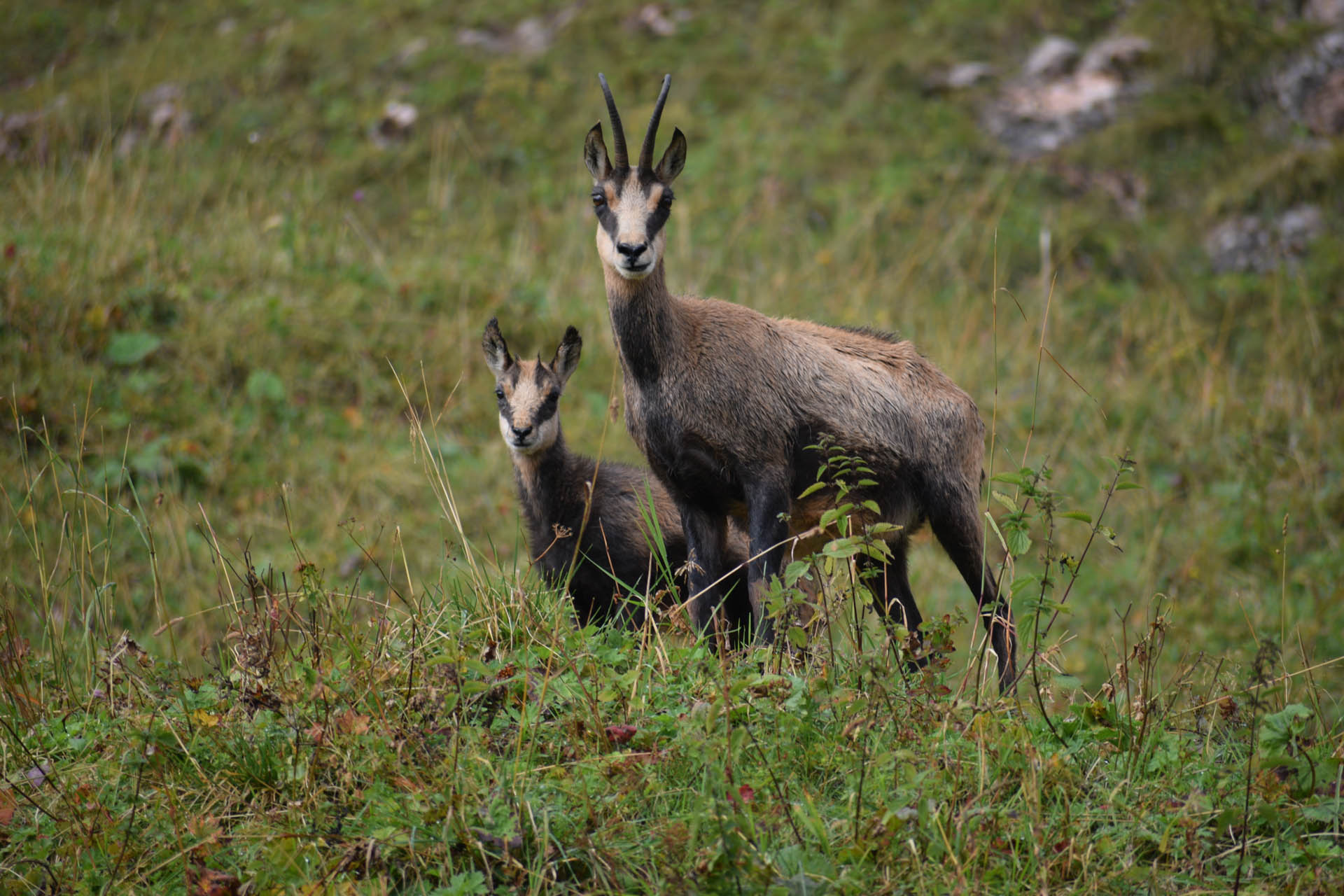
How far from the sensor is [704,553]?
4.64 metres

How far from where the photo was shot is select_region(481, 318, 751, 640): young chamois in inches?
211

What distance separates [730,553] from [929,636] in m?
1.75

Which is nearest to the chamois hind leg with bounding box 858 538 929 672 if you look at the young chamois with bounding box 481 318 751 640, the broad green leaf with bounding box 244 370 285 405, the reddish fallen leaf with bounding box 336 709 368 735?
the young chamois with bounding box 481 318 751 640

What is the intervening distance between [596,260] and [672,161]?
5006 millimetres

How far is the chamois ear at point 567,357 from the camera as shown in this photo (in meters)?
5.55

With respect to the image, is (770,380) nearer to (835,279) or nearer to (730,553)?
(730,553)

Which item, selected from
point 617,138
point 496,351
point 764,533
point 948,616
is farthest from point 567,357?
point 948,616

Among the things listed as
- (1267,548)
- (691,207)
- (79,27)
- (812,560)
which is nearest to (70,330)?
(691,207)

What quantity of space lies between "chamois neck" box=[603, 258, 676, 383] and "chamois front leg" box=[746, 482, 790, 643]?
63 centimetres

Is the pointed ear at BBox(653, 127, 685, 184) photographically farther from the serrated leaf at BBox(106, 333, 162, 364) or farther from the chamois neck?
the serrated leaf at BBox(106, 333, 162, 364)

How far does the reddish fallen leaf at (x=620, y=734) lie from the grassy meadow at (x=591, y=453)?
0.04 meters

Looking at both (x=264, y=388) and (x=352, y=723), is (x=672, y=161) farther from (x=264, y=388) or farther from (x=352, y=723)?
(x=264, y=388)

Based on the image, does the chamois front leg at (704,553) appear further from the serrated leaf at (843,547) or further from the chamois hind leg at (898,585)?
the serrated leaf at (843,547)

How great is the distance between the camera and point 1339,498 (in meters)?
7.77
